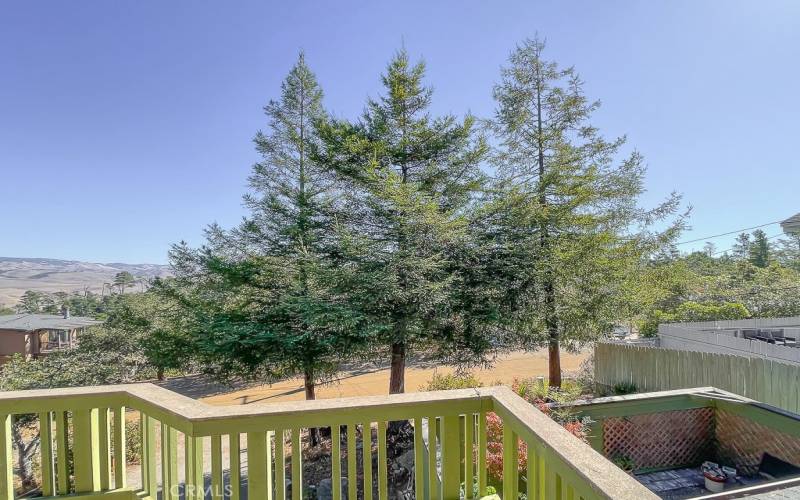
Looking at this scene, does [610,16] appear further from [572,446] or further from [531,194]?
[572,446]

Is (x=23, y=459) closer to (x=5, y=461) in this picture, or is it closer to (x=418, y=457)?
(x=5, y=461)

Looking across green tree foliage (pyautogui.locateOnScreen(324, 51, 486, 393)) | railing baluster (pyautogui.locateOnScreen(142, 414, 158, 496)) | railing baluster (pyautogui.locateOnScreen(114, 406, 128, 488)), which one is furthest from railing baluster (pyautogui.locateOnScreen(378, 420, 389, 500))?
green tree foliage (pyautogui.locateOnScreen(324, 51, 486, 393))

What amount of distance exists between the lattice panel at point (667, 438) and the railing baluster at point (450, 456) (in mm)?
5810

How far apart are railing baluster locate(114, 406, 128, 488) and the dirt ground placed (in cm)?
1045

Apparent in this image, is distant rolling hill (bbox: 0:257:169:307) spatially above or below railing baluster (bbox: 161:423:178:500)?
below

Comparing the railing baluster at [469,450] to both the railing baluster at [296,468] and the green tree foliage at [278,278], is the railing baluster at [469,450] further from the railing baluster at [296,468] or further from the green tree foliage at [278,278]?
the green tree foliage at [278,278]

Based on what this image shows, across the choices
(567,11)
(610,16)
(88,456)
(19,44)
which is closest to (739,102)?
(610,16)

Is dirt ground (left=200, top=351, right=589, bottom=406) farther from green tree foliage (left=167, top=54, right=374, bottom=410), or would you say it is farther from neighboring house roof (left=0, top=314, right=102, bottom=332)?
neighboring house roof (left=0, top=314, right=102, bottom=332)

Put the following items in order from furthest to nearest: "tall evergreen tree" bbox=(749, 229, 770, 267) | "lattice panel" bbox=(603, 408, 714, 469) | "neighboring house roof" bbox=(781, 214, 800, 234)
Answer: "tall evergreen tree" bbox=(749, 229, 770, 267) < "neighboring house roof" bbox=(781, 214, 800, 234) < "lattice panel" bbox=(603, 408, 714, 469)

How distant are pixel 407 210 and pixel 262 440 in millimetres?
5501

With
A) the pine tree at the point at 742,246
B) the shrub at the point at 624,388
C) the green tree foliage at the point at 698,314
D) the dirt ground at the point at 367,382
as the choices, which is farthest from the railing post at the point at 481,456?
the pine tree at the point at 742,246

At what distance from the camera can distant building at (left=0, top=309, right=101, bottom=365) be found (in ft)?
70.8

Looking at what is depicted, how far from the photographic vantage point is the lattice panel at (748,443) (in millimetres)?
4934

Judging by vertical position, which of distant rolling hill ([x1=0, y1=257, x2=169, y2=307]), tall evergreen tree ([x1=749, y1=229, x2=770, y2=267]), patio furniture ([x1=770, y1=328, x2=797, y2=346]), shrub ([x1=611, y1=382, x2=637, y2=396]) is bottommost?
distant rolling hill ([x1=0, y1=257, x2=169, y2=307])
